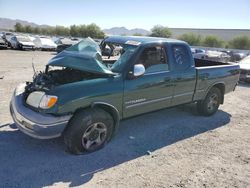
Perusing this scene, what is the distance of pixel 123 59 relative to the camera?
4539 millimetres

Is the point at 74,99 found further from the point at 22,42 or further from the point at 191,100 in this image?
the point at 22,42

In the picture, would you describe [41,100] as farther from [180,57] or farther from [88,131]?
[180,57]

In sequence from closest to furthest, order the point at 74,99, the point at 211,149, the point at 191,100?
the point at 74,99
the point at 211,149
the point at 191,100

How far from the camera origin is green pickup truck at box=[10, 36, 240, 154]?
12.3ft

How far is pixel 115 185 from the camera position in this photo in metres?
3.41

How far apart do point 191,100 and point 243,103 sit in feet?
10.5

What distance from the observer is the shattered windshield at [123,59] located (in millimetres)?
4421

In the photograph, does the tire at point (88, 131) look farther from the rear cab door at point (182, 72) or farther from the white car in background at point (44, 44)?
the white car in background at point (44, 44)

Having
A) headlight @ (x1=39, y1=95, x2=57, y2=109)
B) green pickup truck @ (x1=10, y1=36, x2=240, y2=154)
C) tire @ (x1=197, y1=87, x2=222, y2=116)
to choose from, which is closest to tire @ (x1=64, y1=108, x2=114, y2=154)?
green pickup truck @ (x1=10, y1=36, x2=240, y2=154)

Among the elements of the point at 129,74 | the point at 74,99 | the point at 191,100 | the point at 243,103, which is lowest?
the point at 243,103

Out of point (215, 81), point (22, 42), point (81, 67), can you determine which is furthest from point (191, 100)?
point (22, 42)

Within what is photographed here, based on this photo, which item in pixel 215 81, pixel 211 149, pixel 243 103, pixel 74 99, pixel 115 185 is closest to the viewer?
pixel 115 185

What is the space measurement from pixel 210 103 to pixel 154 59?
2400 mm

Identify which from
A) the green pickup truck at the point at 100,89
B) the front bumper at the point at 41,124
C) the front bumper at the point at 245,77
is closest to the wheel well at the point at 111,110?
the green pickup truck at the point at 100,89
